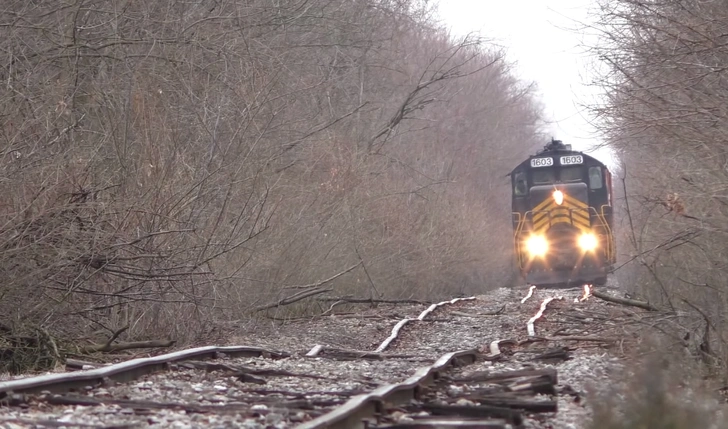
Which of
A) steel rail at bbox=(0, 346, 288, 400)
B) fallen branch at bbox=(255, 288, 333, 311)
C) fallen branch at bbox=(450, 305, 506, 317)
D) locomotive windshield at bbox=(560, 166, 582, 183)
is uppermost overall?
locomotive windshield at bbox=(560, 166, 582, 183)

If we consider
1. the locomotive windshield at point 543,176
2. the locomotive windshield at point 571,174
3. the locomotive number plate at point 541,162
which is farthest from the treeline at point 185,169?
the locomotive windshield at point 571,174

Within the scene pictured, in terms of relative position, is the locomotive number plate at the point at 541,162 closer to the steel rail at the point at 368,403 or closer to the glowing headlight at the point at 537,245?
the glowing headlight at the point at 537,245

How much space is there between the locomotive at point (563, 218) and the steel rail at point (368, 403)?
14.0 m

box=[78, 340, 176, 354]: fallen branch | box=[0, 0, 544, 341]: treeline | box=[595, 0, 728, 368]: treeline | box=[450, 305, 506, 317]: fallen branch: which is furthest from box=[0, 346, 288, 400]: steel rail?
box=[450, 305, 506, 317]: fallen branch

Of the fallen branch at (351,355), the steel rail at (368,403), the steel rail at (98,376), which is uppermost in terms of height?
the steel rail at (98,376)

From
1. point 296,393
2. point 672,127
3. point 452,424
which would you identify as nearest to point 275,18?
point 672,127

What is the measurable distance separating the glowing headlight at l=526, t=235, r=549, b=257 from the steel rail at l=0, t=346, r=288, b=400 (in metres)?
13.6

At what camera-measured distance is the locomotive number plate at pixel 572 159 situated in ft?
67.2

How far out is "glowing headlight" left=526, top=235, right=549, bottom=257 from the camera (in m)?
20.8

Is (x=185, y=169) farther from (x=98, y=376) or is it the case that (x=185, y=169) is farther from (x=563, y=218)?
(x=563, y=218)

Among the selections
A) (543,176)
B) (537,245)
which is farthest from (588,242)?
(543,176)

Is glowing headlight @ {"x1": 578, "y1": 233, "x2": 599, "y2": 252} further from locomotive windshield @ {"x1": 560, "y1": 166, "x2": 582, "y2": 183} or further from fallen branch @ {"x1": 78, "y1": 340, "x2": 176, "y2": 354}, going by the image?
fallen branch @ {"x1": 78, "y1": 340, "x2": 176, "y2": 354}

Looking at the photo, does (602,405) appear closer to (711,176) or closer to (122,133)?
(711,176)

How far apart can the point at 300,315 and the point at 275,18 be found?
5.06 metres
